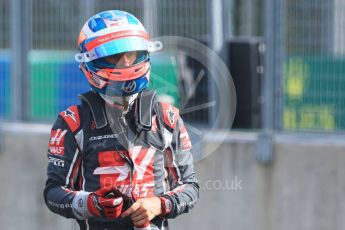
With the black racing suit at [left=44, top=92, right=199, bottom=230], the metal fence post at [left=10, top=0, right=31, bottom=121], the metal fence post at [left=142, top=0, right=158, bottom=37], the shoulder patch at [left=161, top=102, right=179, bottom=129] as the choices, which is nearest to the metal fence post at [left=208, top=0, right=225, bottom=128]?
the metal fence post at [left=142, top=0, right=158, bottom=37]

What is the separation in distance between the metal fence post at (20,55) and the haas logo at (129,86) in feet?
14.4

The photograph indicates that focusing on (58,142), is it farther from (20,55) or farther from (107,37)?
(20,55)

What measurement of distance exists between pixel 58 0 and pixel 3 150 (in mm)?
1449

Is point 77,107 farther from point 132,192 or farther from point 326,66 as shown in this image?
point 326,66

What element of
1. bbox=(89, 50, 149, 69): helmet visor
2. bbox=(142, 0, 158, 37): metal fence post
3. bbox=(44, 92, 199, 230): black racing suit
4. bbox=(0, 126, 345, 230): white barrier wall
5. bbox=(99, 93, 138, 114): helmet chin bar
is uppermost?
bbox=(142, 0, 158, 37): metal fence post

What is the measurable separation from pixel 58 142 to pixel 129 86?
15.5 inches

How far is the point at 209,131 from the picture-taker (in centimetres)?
724

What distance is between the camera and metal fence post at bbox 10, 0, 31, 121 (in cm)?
827

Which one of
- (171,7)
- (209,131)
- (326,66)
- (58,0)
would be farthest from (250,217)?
(58,0)

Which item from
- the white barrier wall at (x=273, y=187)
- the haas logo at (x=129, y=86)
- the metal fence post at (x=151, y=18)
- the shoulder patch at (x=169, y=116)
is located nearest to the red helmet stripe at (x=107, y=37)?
the haas logo at (x=129, y=86)

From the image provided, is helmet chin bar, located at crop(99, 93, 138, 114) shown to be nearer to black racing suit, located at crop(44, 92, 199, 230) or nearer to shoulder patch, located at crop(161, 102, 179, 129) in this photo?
black racing suit, located at crop(44, 92, 199, 230)

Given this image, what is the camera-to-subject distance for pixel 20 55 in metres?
8.26

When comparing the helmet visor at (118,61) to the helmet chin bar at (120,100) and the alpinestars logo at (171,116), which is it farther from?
the alpinestars logo at (171,116)

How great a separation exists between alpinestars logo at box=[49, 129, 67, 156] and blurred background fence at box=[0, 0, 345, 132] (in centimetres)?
317
